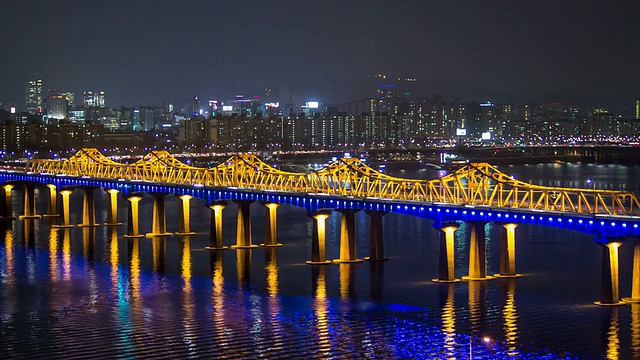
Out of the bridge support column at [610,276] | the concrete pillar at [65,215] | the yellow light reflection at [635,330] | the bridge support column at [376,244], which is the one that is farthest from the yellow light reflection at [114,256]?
the yellow light reflection at [635,330]

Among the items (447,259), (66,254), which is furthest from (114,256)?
(447,259)

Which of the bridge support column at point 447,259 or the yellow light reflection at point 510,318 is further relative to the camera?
the bridge support column at point 447,259

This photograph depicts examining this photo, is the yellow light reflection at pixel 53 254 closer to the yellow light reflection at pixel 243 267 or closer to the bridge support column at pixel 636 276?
the yellow light reflection at pixel 243 267

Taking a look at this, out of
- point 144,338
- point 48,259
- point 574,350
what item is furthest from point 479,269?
point 48,259

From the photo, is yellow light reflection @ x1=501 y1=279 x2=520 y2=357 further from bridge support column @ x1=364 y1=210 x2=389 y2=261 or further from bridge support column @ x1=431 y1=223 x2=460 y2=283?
bridge support column @ x1=364 y1=210 x2=389 y2=261

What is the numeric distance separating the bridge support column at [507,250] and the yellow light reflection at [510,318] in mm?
839

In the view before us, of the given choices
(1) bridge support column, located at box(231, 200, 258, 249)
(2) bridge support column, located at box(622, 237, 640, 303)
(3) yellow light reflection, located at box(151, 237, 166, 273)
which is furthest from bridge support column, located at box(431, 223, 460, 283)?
(1) bridge support column, located at box(231, 200, 258, 249)

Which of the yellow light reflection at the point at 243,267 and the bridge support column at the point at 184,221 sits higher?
the bridge support column at the point at 184,221

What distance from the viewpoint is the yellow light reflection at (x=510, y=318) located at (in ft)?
159

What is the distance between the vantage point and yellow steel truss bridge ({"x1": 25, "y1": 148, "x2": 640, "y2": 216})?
62812mm

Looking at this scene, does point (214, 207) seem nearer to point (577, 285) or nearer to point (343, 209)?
point (343, 209)

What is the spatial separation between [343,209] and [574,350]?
95.5 feet

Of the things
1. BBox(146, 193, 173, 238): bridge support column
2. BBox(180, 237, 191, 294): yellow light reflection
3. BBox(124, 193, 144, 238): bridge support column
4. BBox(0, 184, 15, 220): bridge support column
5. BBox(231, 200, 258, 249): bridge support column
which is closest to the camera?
BBox(180, 237, 191, 294): yellow light reflection

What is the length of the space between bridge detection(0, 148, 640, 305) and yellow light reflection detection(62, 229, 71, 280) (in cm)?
530
